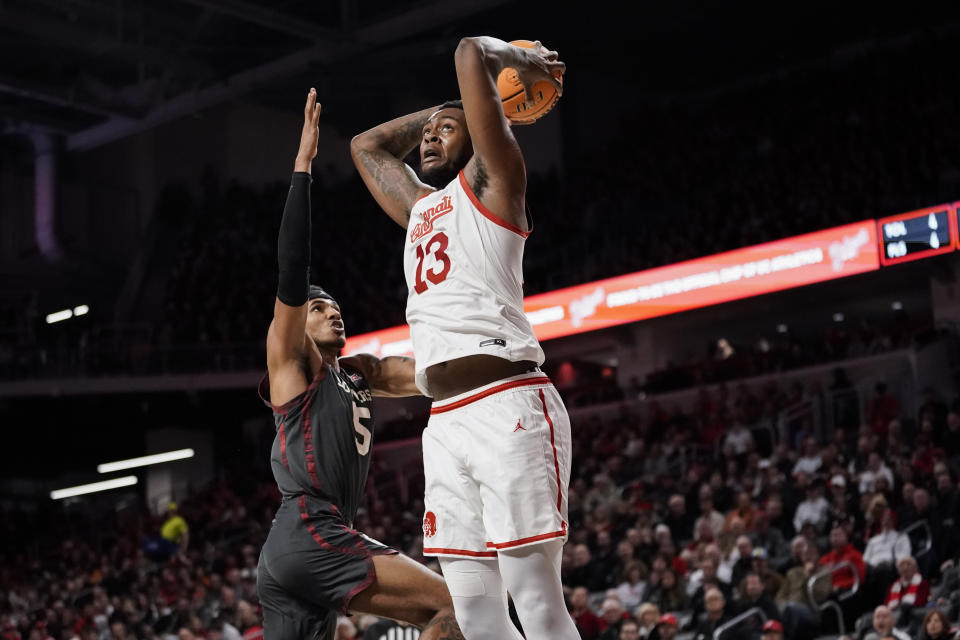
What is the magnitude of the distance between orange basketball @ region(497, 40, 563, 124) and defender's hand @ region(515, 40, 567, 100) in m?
0.04

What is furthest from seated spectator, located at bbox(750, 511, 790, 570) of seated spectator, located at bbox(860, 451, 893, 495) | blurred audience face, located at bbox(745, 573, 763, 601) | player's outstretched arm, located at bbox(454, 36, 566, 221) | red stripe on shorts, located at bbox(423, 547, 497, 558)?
player's outstretched arm, located at bbox(454, 36, 566, 221)

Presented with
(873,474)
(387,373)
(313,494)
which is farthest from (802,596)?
(313,494)

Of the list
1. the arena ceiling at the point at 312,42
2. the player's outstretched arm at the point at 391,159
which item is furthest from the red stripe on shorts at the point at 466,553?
the arena ceiling at the point at 312,42

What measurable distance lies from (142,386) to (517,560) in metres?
22.0

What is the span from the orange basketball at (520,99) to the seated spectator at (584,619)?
6642 mm

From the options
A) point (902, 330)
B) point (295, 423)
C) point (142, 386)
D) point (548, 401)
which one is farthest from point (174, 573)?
point (548, 401)

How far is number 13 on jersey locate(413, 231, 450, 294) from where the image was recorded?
3664 millimetres

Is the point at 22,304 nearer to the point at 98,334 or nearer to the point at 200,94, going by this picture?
the point at 98,334

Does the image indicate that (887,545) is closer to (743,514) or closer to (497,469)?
(743,514)

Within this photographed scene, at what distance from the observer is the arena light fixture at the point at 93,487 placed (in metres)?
27.9

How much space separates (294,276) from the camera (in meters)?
4.29

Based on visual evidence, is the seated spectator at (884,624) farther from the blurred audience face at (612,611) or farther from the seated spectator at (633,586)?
the seated spectator at (633,586)

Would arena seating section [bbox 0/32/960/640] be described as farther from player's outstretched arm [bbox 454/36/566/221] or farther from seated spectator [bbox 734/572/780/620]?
player's outstretched arm [bbox 454/36/566/221]

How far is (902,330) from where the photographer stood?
59.5 ft
